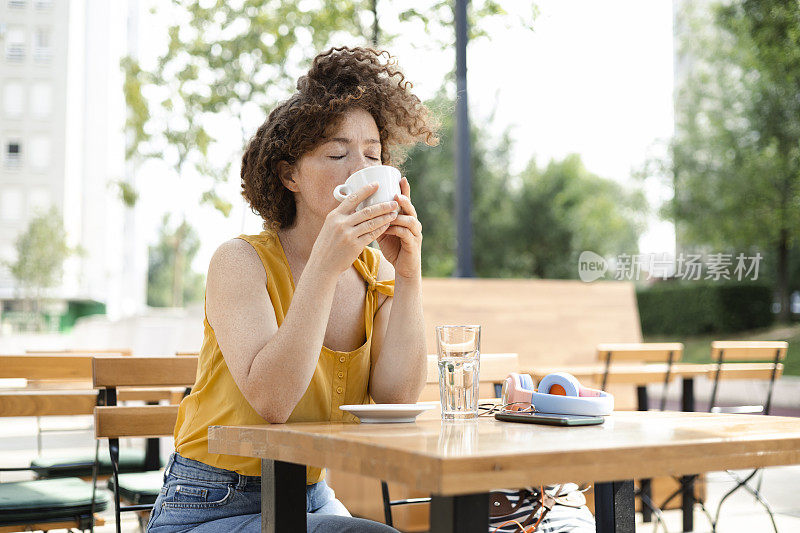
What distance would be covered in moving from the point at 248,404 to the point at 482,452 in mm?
648

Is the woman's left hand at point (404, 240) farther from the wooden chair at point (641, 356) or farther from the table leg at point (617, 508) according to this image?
the wooden chair at point (641, 356)

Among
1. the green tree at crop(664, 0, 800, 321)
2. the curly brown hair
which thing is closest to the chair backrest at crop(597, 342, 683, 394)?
the curly brown hair

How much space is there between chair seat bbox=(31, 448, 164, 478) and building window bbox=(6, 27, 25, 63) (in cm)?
2881

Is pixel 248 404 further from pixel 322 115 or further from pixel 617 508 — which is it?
pixel 617 508

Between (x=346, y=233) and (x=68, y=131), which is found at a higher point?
(x=68, y=131)

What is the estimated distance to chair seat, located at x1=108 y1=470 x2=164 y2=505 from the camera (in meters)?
2.61

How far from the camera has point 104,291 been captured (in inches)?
1335

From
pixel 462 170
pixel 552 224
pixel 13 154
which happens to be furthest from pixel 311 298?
pixel 13 154

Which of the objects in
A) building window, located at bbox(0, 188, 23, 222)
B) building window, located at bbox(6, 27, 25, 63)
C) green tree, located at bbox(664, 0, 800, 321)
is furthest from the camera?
building window, located at bbox(0, 188, 23, 222)

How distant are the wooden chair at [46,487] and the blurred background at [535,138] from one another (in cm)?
304

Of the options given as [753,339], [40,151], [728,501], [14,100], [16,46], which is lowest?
[728,501]

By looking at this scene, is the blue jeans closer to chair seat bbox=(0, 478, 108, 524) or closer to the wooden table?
Answer: the wooden table

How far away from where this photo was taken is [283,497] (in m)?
1.26

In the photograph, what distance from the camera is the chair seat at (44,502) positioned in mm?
2289
